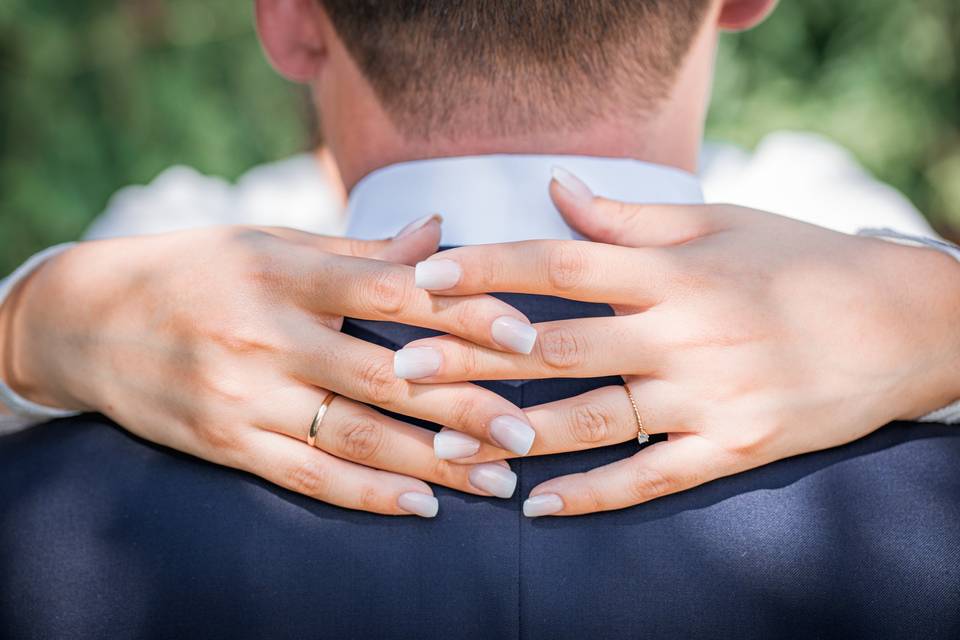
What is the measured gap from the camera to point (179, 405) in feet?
4.04

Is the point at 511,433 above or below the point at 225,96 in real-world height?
below

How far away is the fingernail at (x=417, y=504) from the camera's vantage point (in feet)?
3.76

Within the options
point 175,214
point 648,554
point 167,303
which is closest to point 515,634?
point 648,554

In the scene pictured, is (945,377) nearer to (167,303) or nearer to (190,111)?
(167,303)

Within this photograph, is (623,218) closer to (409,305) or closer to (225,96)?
(409,305)

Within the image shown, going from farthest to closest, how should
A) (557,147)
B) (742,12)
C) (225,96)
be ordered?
(225,96), (742,12), (557,147)

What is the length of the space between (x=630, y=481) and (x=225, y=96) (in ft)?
10.4

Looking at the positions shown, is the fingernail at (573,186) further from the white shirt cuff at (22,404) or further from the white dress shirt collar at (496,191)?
the white shirt cuff at (22,404)

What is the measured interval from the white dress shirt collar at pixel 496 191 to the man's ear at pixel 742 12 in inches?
14.9

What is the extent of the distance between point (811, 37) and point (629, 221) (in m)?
3.25

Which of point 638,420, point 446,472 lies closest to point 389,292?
point 446,472

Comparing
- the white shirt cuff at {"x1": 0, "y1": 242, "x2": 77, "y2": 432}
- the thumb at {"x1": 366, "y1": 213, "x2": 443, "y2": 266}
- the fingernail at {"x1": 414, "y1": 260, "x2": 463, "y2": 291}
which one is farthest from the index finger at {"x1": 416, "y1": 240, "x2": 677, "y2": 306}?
the white shirt cuff at {"x1": 0, "y1": 242, "x2": 77, "y2": 432}

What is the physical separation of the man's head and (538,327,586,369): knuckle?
33 centimetres

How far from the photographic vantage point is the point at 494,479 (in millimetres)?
1143
